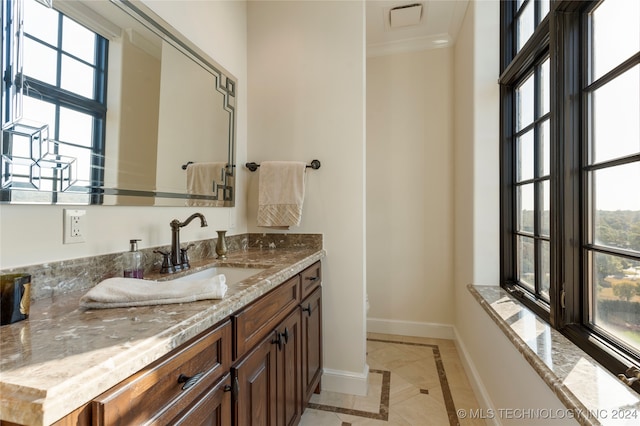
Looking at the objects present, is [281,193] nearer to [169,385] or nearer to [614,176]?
[169,385]

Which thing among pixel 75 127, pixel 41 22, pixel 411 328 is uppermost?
pixel 41 22

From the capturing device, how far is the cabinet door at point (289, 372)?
132 centimetres

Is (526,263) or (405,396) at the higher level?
(526,263)

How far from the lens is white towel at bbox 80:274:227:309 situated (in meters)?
0.81

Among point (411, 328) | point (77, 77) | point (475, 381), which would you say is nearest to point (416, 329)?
point (411, 328)

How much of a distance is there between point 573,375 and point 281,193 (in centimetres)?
157

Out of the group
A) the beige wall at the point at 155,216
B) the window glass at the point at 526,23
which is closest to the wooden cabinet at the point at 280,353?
the beige wall at the point at 155,216

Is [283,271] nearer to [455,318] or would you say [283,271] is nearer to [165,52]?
[165,52]

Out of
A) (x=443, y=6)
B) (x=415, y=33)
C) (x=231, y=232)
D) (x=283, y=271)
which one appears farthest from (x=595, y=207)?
(x=415, y=33)

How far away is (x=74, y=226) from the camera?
3.33 ft

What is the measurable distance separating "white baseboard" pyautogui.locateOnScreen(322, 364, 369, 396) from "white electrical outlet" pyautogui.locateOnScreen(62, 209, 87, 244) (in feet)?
5.25

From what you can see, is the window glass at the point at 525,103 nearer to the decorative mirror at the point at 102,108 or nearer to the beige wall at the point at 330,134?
the beige wall at the point at 330,134

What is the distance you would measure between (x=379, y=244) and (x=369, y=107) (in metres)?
1.31

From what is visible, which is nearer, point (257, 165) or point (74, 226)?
point (74, 226)
